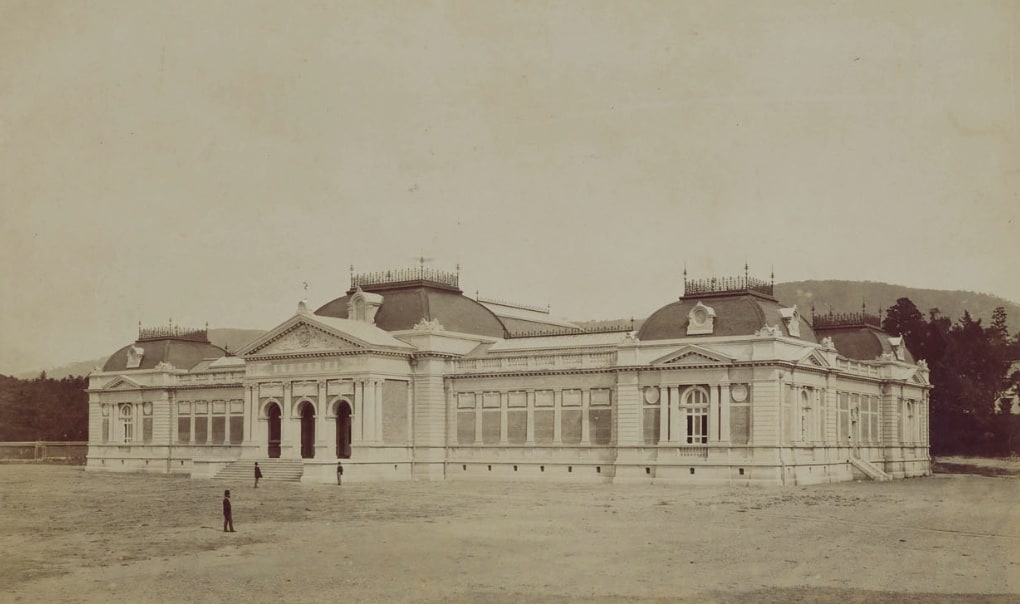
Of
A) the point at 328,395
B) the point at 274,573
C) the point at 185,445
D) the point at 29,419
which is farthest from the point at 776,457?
the point at 29,419

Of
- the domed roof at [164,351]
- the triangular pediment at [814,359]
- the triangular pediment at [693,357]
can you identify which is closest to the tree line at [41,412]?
the domed roof at [164,351]

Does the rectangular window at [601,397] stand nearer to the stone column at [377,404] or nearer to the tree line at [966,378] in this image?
the stone column at [377,404]

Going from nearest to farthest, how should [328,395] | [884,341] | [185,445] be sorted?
[328,395] < [884,341] < [185,445]

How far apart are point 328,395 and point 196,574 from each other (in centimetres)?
3543

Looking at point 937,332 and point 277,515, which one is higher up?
point 937,332

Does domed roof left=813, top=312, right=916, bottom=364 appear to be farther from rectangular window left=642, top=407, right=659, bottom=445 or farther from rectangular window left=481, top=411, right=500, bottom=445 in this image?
rectangular window left=481, top=411, right=500, bottom=445

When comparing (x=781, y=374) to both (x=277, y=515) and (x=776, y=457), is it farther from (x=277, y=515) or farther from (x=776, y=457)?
(x=277, y=515)

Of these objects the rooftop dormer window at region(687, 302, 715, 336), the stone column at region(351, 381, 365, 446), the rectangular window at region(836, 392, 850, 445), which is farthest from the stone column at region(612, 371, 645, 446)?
the stone column at region(351, 381, 365, 446)

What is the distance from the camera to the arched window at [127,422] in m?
75.4

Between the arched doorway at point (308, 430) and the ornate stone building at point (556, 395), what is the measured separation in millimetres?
76

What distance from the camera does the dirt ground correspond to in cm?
2186

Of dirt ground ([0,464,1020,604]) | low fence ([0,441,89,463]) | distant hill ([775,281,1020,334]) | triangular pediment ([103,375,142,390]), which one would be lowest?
low fence ([0,441,89,463])

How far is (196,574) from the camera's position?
2400cm

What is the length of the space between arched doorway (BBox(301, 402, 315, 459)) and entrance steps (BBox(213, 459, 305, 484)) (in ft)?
9.32
